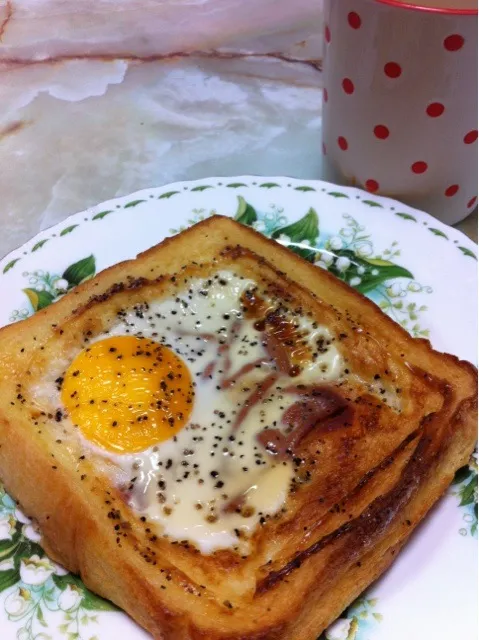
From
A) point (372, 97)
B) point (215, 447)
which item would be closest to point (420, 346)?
point (215, 447)

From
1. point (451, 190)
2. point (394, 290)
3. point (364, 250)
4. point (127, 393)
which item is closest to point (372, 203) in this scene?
point (364, 250)

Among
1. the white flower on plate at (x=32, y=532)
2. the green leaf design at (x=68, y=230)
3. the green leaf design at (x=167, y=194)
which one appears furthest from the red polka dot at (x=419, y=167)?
the white flower on plate at (x=32, y=532)

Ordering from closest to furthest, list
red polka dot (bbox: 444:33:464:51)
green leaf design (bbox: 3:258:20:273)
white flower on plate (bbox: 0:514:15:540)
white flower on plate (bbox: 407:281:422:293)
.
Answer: white flower on plate (bbox: 0:514:15:540) → red polka dot (bbox: 444:33:464:51) → white flower on plate (bbox: 407:281:422:293) → green leaf design (bbox: 3:258:20:273)

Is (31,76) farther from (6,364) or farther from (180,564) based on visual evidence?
(180,564)

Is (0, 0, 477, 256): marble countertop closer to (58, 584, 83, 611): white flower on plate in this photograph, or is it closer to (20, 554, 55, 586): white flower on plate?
(20, 554, 55, 586): white flower on plate

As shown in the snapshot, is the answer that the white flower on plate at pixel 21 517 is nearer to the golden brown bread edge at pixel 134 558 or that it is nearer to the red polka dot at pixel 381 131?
the golden brown bread edge at pixel 134 558

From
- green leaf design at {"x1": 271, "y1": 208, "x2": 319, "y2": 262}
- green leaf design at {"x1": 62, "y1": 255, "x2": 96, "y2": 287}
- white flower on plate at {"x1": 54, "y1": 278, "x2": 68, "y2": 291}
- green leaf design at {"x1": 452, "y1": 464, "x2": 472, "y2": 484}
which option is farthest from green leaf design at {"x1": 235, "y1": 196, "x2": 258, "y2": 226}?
green leaf design at {"x1": 452, "y1": 464, "x2": 472, "y2": 484}

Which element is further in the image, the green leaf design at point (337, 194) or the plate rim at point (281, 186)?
the green leaf design at point (337, 194)
